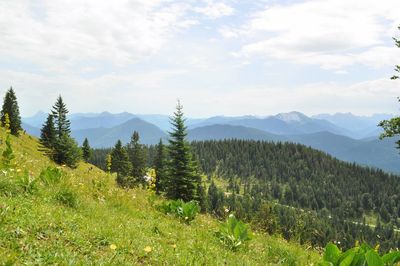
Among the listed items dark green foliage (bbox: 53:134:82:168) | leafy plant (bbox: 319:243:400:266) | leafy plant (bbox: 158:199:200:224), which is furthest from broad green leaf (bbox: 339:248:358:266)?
dark green foliage (bbox: 53:134:82:168)

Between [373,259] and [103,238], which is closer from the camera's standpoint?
[373,259]

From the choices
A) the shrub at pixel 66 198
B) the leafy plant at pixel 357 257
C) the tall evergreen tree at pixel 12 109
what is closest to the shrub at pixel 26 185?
the shrub at pixel 66 198

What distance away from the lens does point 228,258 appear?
271 inches

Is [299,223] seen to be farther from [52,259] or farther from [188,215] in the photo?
[52,259]

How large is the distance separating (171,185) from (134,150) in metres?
57.1

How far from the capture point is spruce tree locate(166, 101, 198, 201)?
147ft

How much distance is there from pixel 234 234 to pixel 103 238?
10.8 ft

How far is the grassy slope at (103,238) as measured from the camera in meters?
4.97

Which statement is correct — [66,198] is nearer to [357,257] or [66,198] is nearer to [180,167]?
[357,257]

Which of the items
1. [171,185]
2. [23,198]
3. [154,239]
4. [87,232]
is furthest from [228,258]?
[171,185]

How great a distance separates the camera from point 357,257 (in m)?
5.33

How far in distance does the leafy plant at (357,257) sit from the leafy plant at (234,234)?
2.60 meters

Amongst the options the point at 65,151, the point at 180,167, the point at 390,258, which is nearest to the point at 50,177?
the point at 390,258

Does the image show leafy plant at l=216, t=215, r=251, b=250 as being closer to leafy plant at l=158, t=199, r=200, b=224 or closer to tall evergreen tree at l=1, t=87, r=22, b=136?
leafy plant at l=158, t=199, r=200, b=224
